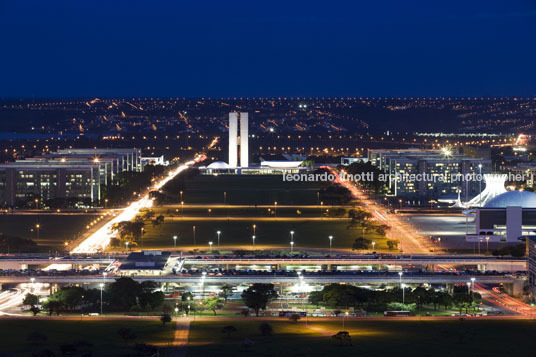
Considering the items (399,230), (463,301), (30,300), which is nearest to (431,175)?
(399,230)

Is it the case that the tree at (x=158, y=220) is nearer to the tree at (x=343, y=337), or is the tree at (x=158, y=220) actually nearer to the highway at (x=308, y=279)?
the highway at (x=308, y=279)

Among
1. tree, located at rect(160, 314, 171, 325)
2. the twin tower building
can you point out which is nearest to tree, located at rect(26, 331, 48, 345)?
tree, located at rect(160, 314, 171, 325)

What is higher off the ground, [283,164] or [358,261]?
[283,164]

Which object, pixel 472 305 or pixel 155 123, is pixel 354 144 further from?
pixel 472 305

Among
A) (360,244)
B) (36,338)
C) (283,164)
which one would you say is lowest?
(36,338)

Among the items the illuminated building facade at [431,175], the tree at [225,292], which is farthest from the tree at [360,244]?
the illuminated building facade at [431,175]

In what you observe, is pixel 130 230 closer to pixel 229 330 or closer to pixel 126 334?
pixel 229 330
